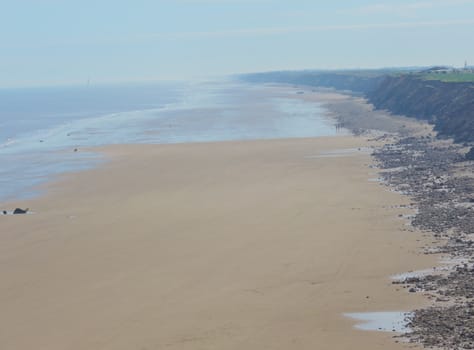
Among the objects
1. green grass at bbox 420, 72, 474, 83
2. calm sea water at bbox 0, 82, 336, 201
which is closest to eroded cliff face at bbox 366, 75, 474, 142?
green grass at bbox 420, 72, 474, 83

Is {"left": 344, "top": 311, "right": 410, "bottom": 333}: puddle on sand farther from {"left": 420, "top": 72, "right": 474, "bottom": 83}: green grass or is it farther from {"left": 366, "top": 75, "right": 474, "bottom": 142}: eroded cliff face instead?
{"left": 420, "top": 72, "right": 474, "bottom": 83}: green grass

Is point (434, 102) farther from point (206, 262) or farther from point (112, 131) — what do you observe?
point (206, 262)

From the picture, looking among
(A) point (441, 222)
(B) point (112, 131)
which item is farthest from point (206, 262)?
(B) point (112, 131)

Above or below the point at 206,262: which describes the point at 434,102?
above

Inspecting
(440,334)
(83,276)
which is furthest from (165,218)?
(440,334)

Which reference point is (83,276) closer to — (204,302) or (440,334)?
(204,302)
